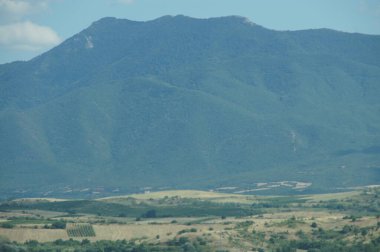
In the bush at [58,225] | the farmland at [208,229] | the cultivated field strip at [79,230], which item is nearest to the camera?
the farmland at [208,229]

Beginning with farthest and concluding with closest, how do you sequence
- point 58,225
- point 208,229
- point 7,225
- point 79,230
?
1. point 58,225
2. point 79,230
3. point 7,225
4. point 208,229

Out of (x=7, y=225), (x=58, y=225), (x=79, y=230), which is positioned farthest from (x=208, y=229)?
(x=7, y=225)

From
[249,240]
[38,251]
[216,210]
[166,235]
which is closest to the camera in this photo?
[38,251]

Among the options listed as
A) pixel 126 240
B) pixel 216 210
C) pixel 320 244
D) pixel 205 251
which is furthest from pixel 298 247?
pixel 216 210

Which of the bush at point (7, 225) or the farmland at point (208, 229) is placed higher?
the bush at point (7, 225)

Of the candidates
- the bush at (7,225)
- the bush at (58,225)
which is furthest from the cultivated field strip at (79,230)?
the bush at (7,225)

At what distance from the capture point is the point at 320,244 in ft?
432

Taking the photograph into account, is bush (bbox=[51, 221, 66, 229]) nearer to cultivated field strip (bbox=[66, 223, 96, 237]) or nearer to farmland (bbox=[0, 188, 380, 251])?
farmland (bbox=[0, 188, 380, 251])

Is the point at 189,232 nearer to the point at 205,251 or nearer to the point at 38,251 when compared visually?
the point at 205,251

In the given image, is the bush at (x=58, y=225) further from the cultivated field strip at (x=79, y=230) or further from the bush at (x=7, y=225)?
the bush at (x=7, y=225)

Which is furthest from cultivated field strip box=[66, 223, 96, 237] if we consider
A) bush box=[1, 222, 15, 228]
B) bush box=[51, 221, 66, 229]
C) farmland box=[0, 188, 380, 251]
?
bush box=[1, 222, 15, 228]

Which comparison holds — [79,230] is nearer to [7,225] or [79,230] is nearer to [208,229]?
[7,225]

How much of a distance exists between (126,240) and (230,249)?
63.6ft

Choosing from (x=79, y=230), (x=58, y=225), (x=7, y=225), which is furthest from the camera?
(x=58, y=225)
